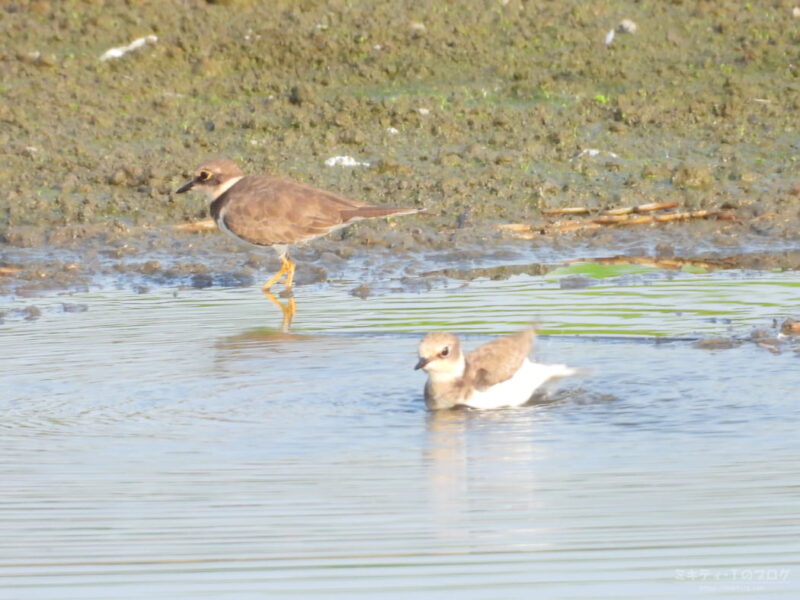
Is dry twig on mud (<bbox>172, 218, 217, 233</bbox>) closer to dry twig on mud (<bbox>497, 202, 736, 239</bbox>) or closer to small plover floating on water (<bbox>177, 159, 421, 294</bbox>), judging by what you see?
small plover floating on water (<bbox>177, 159, 421, 294</bbox>)

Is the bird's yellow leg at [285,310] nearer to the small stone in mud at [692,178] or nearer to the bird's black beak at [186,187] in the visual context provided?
the bird's black beak at [186,187]

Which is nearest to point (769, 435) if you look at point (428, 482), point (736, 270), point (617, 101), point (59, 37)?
point (428, 482)

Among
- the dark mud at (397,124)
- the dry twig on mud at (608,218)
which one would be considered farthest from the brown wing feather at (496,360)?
the dry twig on mud at (608,218)

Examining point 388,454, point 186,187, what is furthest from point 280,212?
point 388,454

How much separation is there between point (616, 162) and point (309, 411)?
6329 millimetres

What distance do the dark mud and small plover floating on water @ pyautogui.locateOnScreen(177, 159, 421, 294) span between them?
0.31m

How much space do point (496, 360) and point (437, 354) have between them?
1.57 ft

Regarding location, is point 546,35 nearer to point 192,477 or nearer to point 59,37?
point 59,37

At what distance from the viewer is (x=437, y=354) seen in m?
7.83

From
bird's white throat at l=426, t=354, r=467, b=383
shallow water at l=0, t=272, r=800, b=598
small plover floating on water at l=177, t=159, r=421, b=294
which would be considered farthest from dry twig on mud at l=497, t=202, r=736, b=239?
bird's white throat at l=426, t=354, r=467, b=383

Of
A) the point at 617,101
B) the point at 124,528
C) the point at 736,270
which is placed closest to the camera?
the point at 124,528

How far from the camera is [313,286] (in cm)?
1146

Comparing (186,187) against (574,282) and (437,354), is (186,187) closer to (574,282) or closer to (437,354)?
(574,282)

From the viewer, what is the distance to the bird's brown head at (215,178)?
12023 mm
